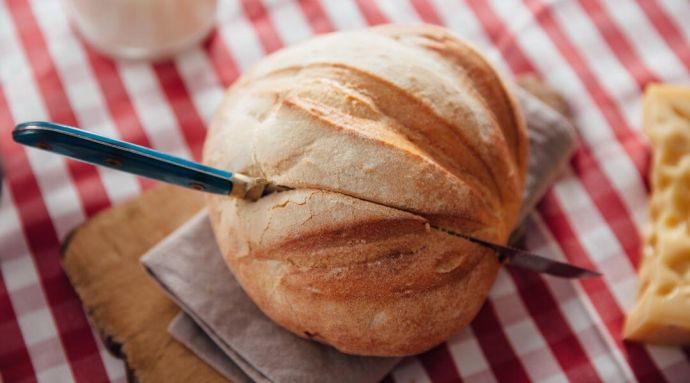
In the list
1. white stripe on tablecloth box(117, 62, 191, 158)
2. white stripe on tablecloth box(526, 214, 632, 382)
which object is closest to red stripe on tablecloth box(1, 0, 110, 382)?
white stripe on tablecloth box(117, 62, 191, 158)

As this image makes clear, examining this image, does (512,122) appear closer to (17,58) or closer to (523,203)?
(523,203)

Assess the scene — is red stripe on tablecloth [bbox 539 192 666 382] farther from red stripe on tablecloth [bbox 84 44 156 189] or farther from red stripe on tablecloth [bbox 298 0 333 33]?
red stripe on tablecloth [bbox 84 44 156 189]

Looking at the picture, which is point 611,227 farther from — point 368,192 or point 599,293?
point 368,192

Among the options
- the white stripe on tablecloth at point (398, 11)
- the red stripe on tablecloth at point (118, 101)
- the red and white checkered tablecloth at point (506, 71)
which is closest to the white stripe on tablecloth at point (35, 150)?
the red and white checkered tablecloth at point (506, 71)

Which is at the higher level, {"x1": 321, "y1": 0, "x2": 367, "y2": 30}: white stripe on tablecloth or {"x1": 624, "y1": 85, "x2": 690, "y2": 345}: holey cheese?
{"x1": 321, "y1": 0, "x2": 367, "y2": 30}: white stripe on tablecloth

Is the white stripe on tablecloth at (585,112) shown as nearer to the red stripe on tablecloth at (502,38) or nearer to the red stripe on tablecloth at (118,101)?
the red stripe on tablecloth at (502,38)
